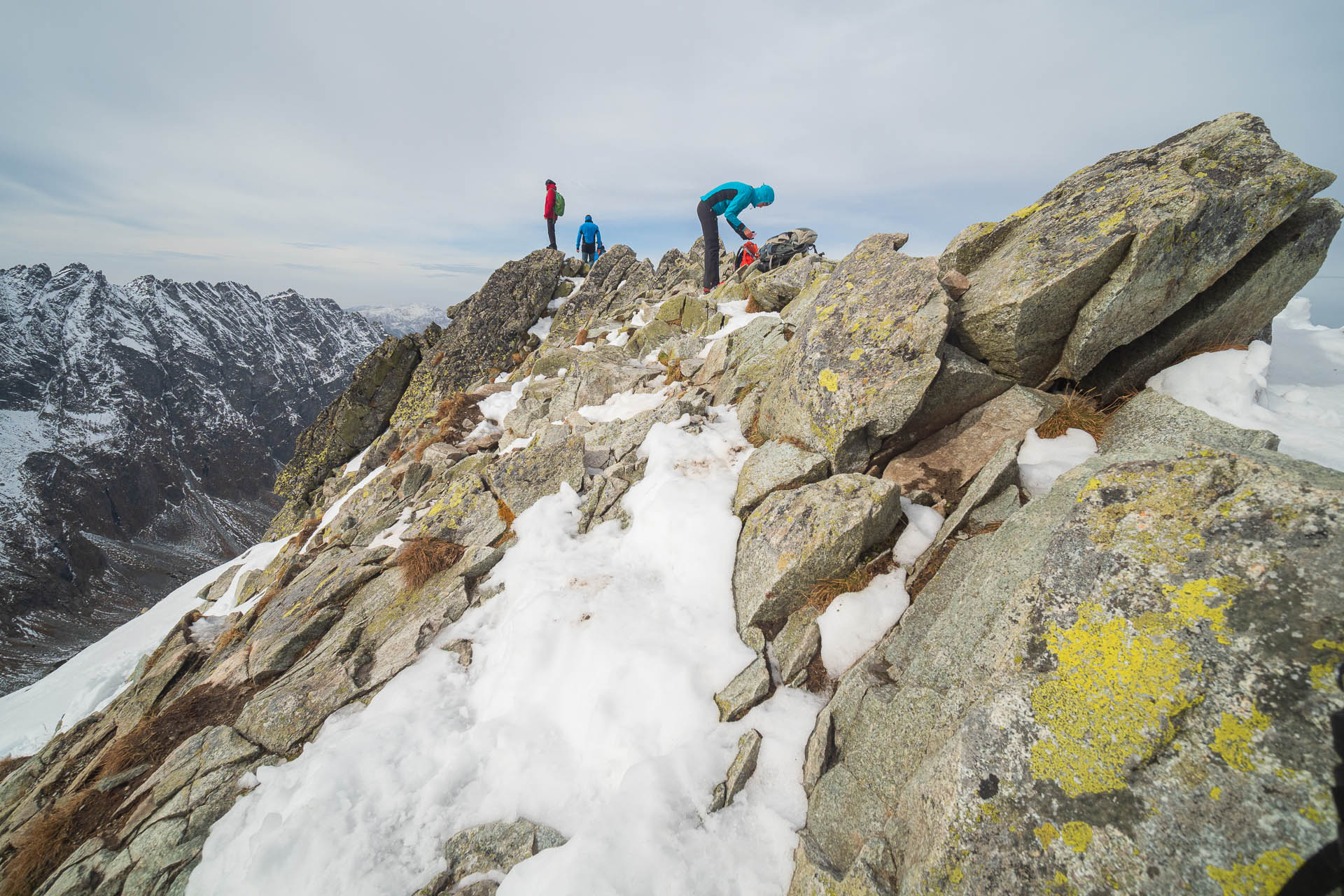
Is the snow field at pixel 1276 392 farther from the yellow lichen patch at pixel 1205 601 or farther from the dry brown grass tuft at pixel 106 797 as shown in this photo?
the dry brown grass tuft at pixel 106 797

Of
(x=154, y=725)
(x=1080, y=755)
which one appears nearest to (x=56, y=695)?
(x=154, y=725)

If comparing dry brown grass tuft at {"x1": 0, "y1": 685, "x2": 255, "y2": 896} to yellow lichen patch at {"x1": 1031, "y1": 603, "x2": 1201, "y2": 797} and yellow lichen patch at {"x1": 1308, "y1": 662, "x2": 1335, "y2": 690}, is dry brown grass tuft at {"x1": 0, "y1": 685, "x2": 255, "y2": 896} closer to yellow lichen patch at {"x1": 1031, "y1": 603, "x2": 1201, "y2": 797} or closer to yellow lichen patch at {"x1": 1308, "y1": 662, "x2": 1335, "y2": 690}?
yellow lichen patch at {"x1": 1031, "y1": 603, "x2": 1201, "y2": 797}

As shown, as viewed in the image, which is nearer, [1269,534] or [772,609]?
[1269,534]

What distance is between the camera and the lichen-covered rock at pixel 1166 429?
18.1 ft

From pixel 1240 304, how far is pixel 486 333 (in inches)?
1314

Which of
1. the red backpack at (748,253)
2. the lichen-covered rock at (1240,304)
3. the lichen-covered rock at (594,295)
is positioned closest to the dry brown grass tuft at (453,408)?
the lichen-covered rock at (594,295)

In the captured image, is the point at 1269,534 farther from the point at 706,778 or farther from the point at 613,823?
the point at 613,823

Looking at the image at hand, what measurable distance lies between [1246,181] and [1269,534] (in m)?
6.31

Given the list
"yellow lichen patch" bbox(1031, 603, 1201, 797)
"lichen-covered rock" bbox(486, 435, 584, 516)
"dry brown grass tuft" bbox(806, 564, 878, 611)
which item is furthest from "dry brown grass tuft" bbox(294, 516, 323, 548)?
"yellow lichen patch" bbox(1031, 603, 1201, 797)

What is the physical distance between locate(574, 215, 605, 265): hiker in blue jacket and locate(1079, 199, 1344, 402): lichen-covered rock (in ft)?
114

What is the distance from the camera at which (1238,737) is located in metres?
2.91

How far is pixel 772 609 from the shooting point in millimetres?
6664

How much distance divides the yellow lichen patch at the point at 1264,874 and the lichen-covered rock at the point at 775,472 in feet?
18.0

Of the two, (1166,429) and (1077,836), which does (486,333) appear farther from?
(1077,836)
